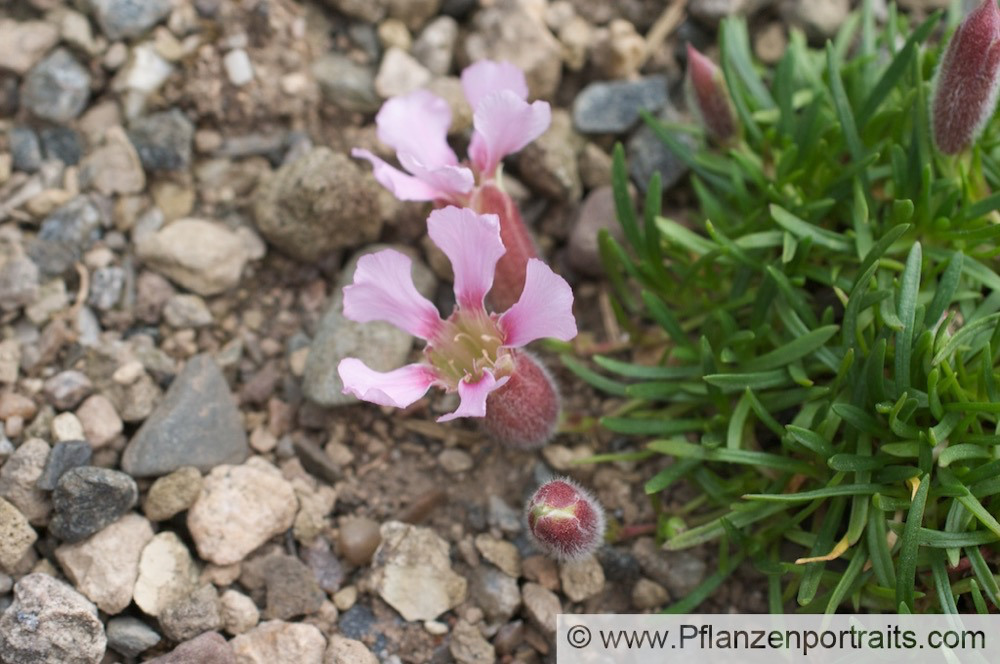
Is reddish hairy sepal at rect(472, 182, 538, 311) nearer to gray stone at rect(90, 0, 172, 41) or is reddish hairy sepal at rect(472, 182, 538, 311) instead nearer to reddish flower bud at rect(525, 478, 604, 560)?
reddish flower bud at rect(525, 478, 604, 560)

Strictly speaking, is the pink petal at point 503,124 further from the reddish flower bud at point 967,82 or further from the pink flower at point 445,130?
the reddish flower bud at point 967,82

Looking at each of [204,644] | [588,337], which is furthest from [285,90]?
[204,644]

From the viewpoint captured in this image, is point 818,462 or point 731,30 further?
point 731,30

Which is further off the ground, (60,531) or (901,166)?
(901,166)

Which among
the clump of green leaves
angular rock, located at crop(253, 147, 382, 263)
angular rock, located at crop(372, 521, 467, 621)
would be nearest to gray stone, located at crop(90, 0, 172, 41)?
angular rock, located at crop(253, 147, 382, 263)

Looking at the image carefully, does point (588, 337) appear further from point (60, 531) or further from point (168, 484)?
point (60, 531)

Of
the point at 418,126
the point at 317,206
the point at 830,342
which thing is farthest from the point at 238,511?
the point at 830,342

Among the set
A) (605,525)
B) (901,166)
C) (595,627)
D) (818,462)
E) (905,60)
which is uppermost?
(905,60)

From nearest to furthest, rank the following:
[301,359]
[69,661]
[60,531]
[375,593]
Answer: [69,661]
[60,531]
[375,593]
[301,359]
